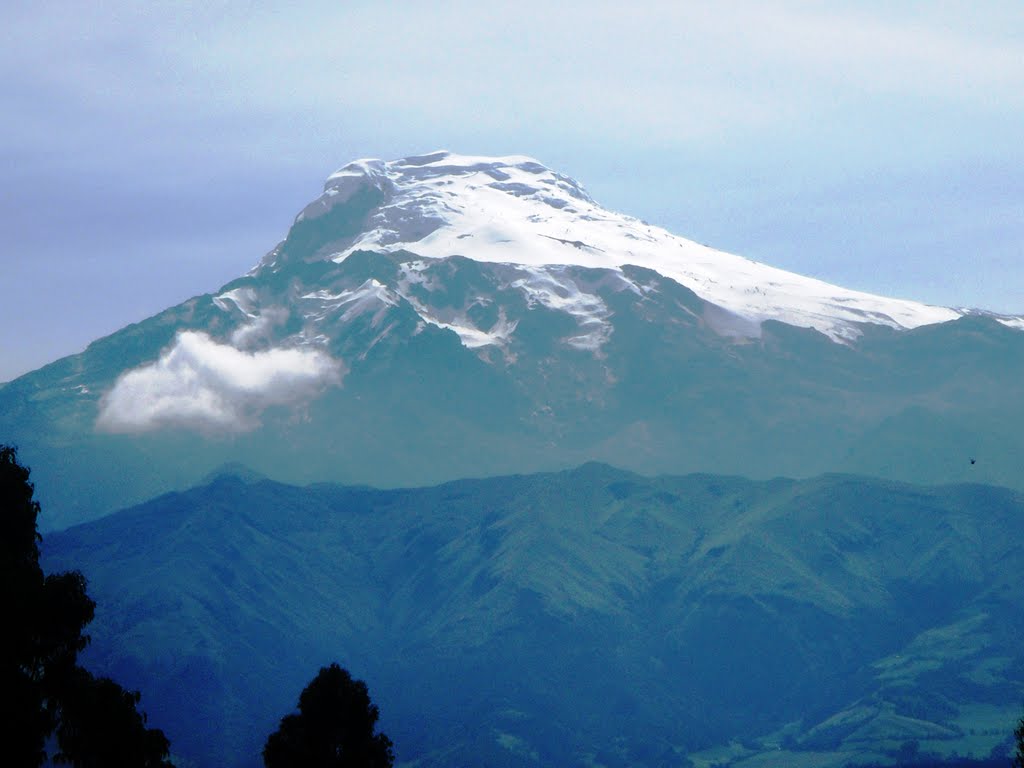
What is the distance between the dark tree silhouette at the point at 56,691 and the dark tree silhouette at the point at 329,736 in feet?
49.3

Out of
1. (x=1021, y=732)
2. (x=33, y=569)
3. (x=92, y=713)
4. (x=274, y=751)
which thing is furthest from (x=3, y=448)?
(x=1021, y=732)

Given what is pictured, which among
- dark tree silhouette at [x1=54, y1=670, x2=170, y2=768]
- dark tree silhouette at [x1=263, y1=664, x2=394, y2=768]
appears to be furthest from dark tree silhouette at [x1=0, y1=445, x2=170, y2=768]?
dark tree silhouette at [x1=263, y1=664, x2=394, y2=768]

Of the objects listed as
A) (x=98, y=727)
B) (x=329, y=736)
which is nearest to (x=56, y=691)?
(x=98, y=727)

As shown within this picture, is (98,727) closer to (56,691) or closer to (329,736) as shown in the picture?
(56,691)

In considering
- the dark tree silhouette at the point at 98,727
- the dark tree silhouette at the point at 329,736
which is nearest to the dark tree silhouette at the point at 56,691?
the dark tree silhouette at the point at 98,727

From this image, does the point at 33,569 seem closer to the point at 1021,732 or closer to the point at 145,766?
the point at 145,766

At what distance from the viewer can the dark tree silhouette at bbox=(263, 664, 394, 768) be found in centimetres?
5409

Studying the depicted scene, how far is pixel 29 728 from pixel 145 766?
134 inches

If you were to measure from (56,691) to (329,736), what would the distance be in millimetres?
18410

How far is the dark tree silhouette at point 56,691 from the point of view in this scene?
36.8 metres

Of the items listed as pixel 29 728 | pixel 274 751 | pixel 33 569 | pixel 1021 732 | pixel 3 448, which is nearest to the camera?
pixel 29 728

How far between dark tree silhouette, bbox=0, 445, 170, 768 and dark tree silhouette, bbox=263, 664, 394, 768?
15.0m

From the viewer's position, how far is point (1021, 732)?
60812mm

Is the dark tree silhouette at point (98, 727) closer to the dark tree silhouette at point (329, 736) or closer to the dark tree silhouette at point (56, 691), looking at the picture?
the dark tree silhouette at point (56, 691)
